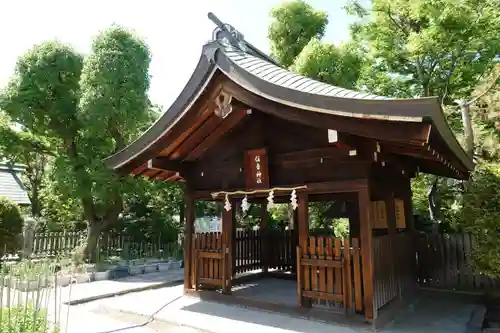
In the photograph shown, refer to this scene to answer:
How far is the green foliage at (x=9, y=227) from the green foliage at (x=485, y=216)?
12.2 metres

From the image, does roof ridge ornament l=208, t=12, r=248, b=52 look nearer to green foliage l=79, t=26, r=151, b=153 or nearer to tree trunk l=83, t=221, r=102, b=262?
green foliage l=79, t=26, r=151, b=153

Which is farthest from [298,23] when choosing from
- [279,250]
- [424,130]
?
[424,130]

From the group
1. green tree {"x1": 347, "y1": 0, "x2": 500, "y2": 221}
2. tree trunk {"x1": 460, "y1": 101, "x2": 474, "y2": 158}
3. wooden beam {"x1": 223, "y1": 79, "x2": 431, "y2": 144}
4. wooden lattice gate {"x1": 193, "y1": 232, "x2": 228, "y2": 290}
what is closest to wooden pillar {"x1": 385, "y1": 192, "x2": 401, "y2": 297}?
wooden beam {"x1": 223, "y1": 79, "x2": 431, "y2": 144}

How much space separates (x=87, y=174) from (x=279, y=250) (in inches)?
265

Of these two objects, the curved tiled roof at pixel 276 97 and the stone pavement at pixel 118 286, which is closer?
the curved tiled roof at pixel 276 97

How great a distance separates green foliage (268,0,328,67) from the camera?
16.4 meters

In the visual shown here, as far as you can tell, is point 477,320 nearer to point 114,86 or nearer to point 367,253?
point 367,253

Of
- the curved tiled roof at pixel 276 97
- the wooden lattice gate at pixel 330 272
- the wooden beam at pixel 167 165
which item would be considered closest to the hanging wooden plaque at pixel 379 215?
the curved tiled roof at pixel 276 97

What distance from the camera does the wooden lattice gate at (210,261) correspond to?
707 centimetres

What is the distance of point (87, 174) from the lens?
37.3ft

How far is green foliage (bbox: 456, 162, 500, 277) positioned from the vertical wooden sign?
156 inches

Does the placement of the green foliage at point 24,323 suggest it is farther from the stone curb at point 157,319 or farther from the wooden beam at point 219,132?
the wooden beam at point 219,132

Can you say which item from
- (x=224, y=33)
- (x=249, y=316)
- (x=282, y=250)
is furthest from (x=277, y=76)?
(x=282, y=250)

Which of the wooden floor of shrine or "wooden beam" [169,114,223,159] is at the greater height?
"wooden beam" [169,114,223,159]
